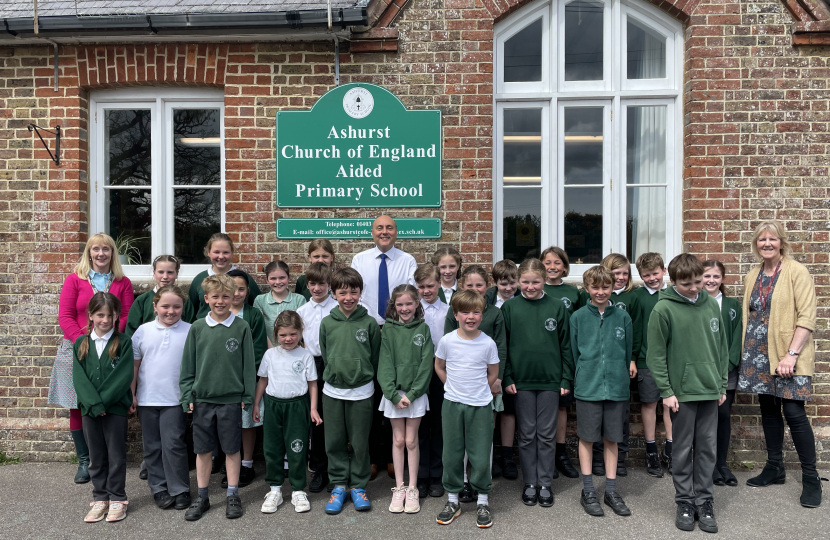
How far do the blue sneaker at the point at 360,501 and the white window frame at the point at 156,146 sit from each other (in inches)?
104

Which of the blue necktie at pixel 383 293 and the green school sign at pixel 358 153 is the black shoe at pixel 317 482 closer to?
the blue necktie at pixel 383 293

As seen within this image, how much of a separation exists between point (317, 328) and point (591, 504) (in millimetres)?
2344

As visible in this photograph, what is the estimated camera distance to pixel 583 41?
5.86 metres

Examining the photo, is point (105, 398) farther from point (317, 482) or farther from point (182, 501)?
point (317, 482)

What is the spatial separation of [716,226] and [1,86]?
6551 millimetres

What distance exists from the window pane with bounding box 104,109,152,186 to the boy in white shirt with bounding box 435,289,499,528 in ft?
11.5

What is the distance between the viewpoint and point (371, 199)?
5.64 meters

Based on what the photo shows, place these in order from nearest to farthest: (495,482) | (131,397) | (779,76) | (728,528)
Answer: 1. (728,528)
2. (131,397)
3. (495,482)
4. (779,76)

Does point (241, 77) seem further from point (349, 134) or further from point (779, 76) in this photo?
point (779, 76)

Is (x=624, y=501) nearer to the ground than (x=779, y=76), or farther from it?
nearer to the ground

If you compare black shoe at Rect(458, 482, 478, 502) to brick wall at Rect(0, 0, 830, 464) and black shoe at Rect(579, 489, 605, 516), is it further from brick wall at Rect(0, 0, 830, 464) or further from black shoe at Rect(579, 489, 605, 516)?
brick wall at Rect(0, 0, 830, 464)

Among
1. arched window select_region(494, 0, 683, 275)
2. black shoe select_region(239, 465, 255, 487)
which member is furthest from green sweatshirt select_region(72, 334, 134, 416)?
arched window select_region(494, 0, 683, 275)

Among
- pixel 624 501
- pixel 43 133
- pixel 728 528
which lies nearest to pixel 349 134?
pixel 43 133

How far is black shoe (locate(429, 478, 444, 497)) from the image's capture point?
467 centimetres
